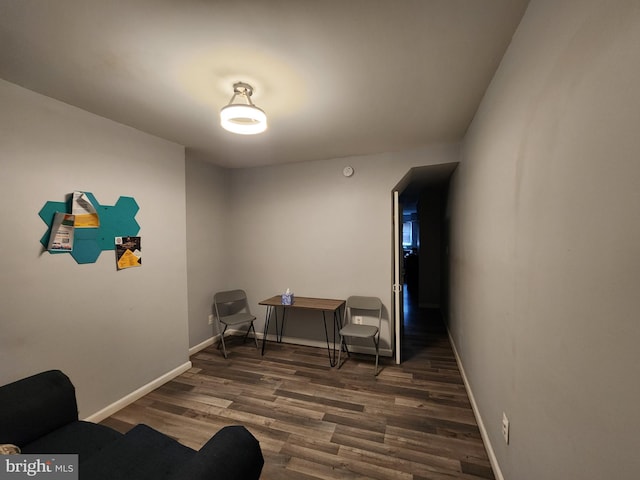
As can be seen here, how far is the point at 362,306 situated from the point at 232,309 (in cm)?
197

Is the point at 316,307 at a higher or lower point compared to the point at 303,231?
lower

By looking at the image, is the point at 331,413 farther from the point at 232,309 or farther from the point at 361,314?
the point at 232,309

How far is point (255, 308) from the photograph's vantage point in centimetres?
389

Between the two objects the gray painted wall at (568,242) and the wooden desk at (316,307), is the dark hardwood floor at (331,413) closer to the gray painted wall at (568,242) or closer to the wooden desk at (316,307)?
the wooden desk at (316,307)

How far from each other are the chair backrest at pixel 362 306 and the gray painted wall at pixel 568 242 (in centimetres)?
163

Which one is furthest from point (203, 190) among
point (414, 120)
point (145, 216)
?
point (414, 120)

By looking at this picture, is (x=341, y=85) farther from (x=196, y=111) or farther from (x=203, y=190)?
(x=203, y=190)

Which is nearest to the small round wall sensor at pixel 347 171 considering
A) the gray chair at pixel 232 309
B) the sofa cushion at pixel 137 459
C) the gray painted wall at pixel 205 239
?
the gray painted wall at pixel 205 239

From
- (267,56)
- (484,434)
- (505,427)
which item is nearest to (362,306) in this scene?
(484,434)

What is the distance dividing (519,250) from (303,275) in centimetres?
271

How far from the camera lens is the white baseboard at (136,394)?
212 centimetres

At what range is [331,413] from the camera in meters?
2.21

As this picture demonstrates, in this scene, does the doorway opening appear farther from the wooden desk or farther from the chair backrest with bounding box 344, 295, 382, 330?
the wooden desk

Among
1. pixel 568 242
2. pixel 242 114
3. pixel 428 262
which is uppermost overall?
pixel 242 114
